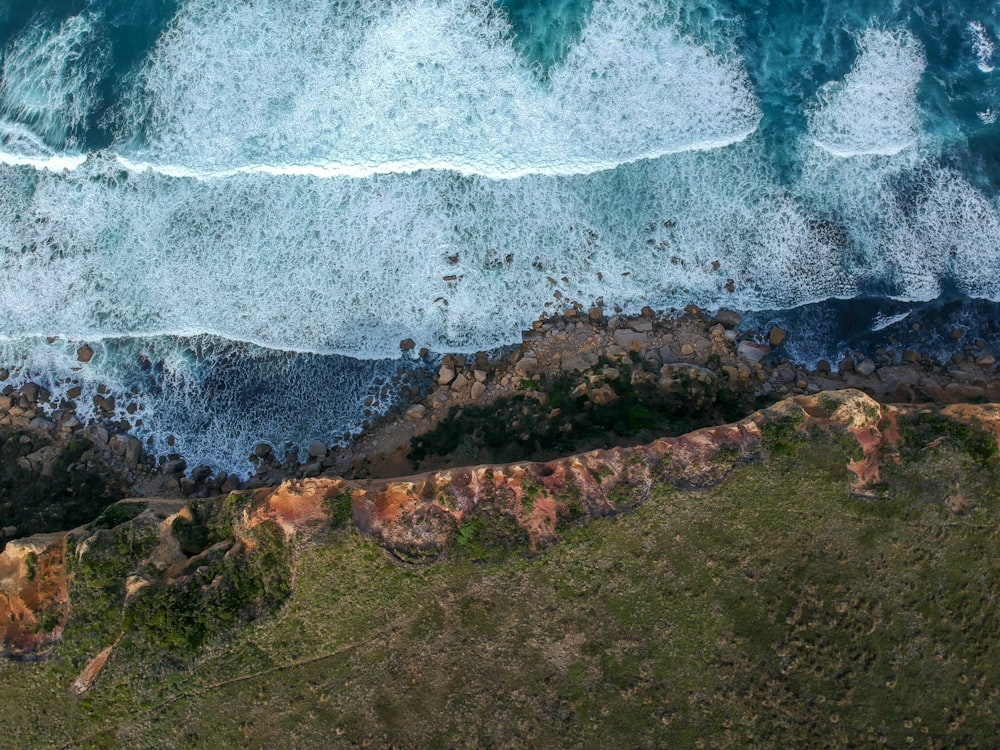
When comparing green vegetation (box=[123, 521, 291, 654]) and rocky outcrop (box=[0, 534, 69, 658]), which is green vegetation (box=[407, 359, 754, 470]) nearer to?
green vegetation (box=[123, 521, 291, 654])

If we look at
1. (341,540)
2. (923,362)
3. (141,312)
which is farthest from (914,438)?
(141,312)

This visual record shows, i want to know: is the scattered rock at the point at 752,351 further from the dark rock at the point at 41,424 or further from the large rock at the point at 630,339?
the dark rock at the point at 41,424

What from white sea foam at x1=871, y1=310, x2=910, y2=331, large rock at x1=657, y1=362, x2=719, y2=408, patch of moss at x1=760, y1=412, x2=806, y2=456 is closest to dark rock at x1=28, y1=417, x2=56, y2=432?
large rock at x1=657, y1=362, x2=719, y2=408

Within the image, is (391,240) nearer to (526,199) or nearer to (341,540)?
(526,199)

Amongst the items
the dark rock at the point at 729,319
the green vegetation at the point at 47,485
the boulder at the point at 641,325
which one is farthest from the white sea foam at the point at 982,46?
the green vegetation at the point at 47,485

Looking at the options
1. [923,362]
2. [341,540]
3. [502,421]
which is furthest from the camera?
[923,362]

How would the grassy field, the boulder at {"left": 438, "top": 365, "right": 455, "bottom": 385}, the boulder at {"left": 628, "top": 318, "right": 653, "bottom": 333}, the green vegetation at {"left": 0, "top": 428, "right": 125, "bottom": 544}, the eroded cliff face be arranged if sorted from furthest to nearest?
the boulder at {"left": 628, "top": 318, "right": 653, "bottom": 333}, the boulder at {"left": 438, "top": 365, "right": 455, "bottom": 385}, the green vegetation at {"left": 0, "top": 428, "right": 125, "bottom": 544}, the eroded cliff face, the grassy field

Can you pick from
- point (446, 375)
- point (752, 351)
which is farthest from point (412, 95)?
point (752, 351)
